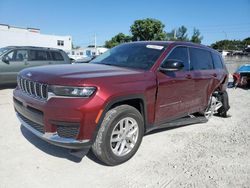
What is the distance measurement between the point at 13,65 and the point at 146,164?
7965mm

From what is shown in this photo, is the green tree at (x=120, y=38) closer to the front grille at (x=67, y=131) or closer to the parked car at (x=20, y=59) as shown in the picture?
the parked car at (x=20, y=59)

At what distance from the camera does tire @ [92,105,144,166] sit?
136 inches

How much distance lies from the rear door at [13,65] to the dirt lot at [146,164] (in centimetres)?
506

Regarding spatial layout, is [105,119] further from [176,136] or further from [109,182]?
[176,136]

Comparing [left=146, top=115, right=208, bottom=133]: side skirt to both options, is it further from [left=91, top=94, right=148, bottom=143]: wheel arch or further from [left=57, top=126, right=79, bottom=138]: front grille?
[left=57, top=126, right=79, bottom=138]: front grille

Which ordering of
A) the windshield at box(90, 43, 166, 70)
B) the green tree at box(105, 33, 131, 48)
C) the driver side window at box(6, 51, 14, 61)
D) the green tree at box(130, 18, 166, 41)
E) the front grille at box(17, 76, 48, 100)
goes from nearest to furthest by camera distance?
the front grille at box(17, 76, 48, 100) → the windshield at box(90, 43, 166, 70) → the driver side window at box(6, 51, 14, 61) → the green tree at box(130, 18, 166, 41) → the green tree at box(105, 33, 131, 48)

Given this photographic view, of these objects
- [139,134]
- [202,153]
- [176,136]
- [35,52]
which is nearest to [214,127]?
[176,136]

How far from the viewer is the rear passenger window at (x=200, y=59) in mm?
5190

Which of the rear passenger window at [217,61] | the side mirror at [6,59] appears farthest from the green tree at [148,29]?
the rear passenger window at [217,61]

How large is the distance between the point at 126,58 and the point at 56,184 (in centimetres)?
250

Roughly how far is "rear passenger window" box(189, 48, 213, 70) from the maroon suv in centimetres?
3

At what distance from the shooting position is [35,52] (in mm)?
10766

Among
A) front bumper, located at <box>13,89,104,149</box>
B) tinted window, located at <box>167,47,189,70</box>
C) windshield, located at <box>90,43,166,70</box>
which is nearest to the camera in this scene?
front bumper, located at <box>13,89,104,149</box>

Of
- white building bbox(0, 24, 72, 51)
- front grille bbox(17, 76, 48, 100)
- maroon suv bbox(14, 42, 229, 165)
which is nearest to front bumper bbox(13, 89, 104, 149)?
maroon suv bbox(14, 42, 229, 165)
